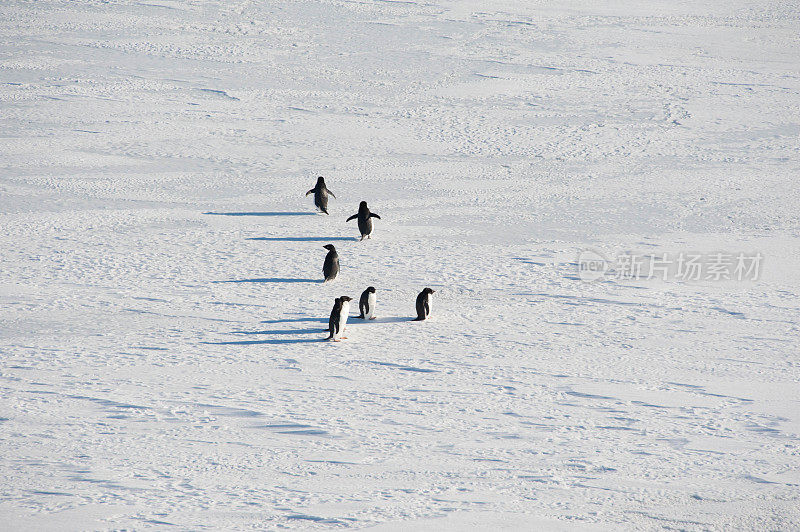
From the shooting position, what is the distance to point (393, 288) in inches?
291

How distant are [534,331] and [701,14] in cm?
1545

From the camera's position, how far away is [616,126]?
1287cm

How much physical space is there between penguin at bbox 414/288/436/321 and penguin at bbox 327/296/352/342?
56cm

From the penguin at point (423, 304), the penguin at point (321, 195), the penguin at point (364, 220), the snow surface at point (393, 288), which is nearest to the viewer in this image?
the snow surface at point (393, 288)

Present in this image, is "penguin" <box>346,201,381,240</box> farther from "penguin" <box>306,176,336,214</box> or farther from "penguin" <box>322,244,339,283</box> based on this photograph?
"penguin" <box>322,244,339,283</box>

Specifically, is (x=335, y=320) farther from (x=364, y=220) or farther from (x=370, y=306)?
(x=364, y=220)

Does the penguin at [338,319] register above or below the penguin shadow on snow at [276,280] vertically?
below

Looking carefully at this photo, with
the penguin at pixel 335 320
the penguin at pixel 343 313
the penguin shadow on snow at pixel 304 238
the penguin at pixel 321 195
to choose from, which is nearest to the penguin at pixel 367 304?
the penguin at pixel 343 313

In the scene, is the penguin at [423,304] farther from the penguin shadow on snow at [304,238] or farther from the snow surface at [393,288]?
the penguin shadow on snow at [304,238]

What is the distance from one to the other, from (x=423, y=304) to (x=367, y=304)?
1.30 feet

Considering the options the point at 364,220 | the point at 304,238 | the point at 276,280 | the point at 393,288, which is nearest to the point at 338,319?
the point at 393,288

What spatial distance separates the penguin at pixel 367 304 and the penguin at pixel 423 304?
12.7 inches

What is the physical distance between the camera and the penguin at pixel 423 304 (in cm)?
658

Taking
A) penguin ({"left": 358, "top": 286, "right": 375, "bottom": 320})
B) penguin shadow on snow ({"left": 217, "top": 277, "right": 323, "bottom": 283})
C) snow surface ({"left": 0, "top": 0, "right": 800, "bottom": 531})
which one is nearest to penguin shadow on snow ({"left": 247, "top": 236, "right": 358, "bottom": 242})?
snow surface ({"left": 0, "top": 0, "right": 800, "bottom": 531})
